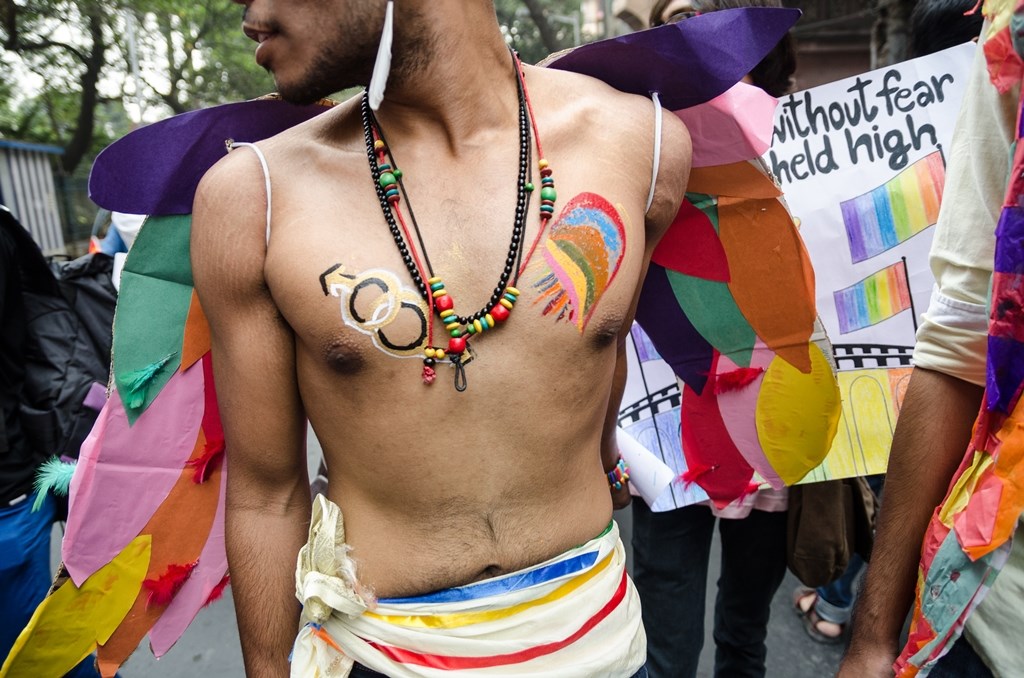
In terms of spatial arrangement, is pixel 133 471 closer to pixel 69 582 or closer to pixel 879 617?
pixel 69 582

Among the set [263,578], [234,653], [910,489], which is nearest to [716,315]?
[910,489]

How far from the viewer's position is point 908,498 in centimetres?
125

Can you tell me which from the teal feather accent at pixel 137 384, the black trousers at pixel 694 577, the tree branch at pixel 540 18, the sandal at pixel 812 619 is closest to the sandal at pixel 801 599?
the sandal at pixel 812 619

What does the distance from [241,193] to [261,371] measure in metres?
0.30

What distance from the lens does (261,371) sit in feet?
4.10

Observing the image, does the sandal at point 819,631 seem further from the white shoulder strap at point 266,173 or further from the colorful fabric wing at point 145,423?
the white shoulder strap at point 266,173

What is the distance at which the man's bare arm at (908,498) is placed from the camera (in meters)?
1.22

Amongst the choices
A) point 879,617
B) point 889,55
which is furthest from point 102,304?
point 889,55

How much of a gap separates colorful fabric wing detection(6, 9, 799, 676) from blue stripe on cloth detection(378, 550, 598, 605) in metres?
0.62

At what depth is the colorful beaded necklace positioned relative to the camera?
3.95ft

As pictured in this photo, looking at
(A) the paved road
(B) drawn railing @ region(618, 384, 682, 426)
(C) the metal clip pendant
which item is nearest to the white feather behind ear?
(C) the metal clip pendant

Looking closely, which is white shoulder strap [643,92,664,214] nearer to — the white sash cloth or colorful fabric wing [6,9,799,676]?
colorful fabric wing [6,9,799,676]

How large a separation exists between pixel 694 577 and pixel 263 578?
4.40 feet

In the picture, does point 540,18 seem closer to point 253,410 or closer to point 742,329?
point 742,329
